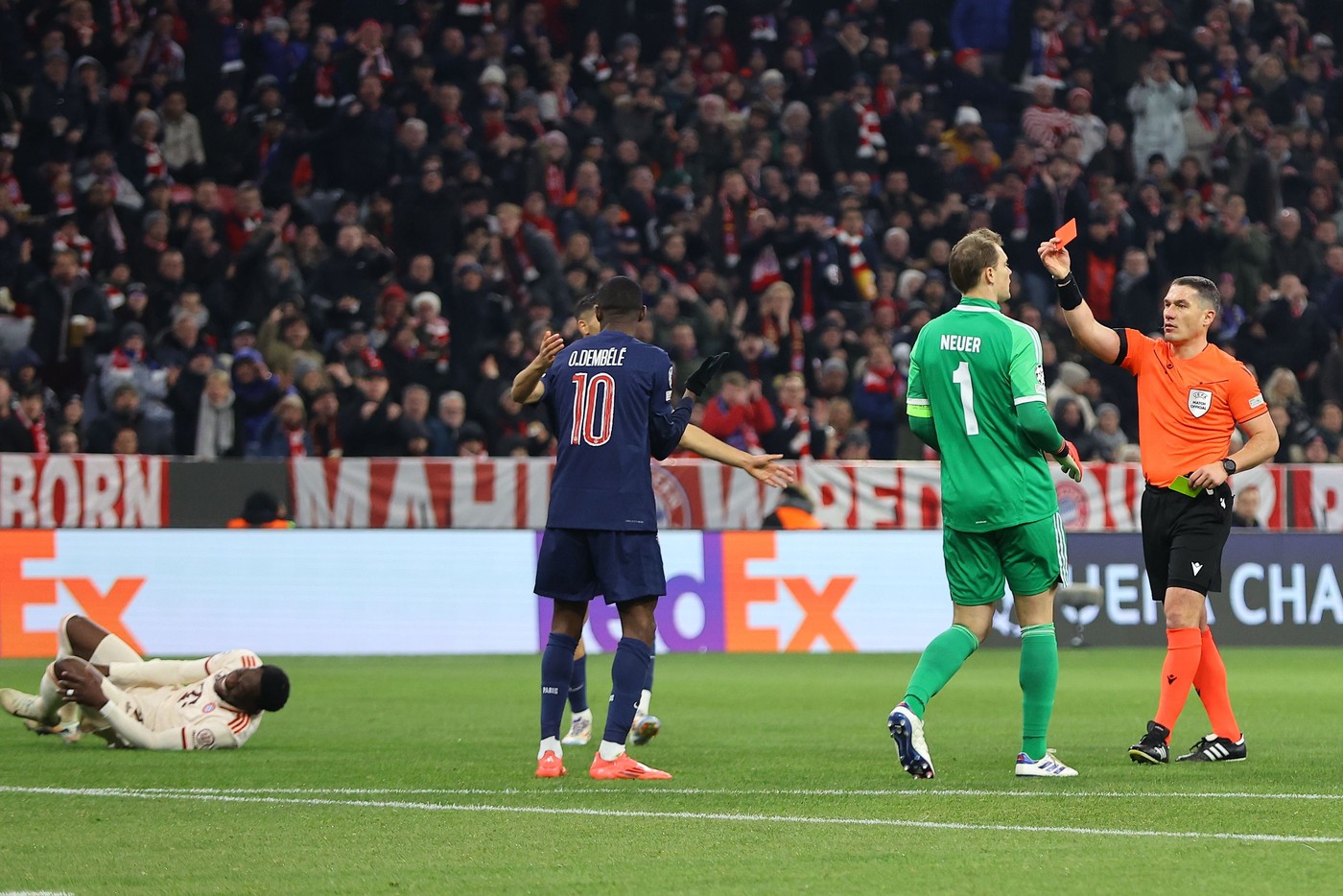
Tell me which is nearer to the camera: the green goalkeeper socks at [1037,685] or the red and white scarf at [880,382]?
the green goalkeeper socks at [1037,685]

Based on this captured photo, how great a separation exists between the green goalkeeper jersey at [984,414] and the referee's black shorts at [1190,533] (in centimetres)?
109

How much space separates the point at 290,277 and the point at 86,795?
14.5 metres

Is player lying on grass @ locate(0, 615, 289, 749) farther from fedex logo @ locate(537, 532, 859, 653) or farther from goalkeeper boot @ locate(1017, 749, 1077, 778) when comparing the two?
fedex logo @ locate(537, 532, 859, 653)

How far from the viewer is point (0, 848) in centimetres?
629

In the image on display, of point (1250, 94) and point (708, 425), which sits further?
point (1250, 94)

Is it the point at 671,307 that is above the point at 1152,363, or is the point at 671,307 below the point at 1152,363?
above

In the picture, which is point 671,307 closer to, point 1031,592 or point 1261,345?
point 1261,345

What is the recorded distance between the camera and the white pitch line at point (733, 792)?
7.59 m

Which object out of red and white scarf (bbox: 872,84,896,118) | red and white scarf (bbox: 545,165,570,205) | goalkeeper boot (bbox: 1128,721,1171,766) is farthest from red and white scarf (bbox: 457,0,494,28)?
goalkeeper boot (bbox: 1128,721,1171,766)

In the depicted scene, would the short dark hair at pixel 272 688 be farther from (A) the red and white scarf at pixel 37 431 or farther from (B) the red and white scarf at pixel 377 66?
(B) the red and white scarf at pixel 377 66

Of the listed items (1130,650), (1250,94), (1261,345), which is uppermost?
(1250,94)

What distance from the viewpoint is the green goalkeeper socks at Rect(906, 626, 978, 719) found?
8039 mm

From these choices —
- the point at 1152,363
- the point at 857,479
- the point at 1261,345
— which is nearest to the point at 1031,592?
the point at 1152,363

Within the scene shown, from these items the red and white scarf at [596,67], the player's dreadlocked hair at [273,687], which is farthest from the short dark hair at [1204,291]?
the red and white scarf at [596,67]
